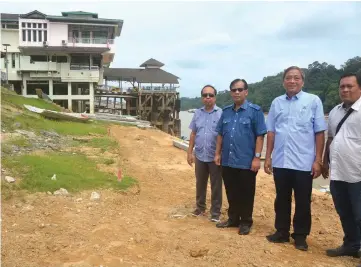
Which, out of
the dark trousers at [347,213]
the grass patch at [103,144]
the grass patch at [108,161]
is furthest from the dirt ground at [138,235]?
the grass patch at [103,144]

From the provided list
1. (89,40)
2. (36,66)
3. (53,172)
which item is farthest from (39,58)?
(53,172)

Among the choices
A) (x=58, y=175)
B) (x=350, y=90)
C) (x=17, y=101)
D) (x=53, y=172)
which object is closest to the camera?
(x=350, y=90)

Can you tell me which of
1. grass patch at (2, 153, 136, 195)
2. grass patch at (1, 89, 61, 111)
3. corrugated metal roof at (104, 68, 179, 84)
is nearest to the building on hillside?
corrugated metal roof at (104, 68, 179, 84)

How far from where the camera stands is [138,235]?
4.42m

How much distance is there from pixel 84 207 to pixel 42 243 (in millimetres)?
1497

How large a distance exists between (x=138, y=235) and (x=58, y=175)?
3003 millimetres

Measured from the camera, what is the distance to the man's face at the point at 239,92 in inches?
180

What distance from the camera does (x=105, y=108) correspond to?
42.3 metres

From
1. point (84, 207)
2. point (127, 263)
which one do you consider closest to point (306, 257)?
point (127, 263)

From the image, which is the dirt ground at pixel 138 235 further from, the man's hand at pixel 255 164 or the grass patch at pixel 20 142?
the grass patch at pixel 20 142

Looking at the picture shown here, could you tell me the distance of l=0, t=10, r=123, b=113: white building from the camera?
97.6ft

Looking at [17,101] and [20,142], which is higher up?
[17,101]

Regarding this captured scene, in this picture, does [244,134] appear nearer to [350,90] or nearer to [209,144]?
[209,144]

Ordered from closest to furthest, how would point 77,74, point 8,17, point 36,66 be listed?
point 36,66, point 77,74, point 8,17
